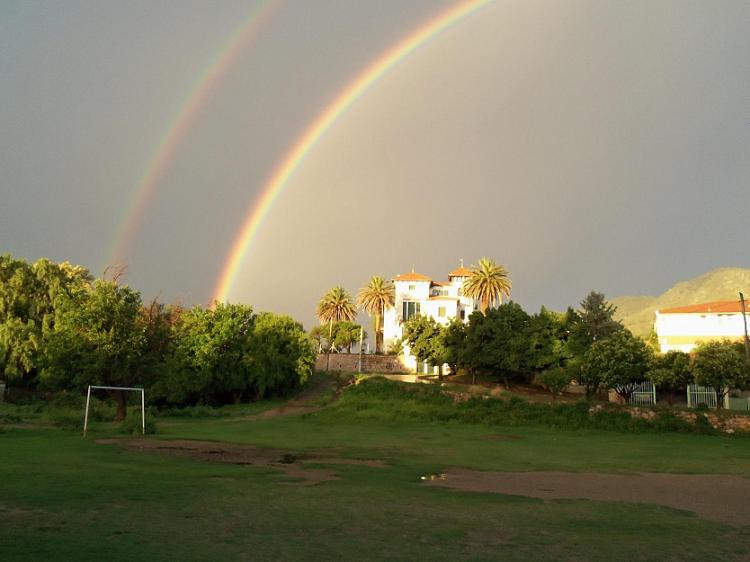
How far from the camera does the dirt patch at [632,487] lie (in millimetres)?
16625

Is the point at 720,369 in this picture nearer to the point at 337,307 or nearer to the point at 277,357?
the point at 277,357

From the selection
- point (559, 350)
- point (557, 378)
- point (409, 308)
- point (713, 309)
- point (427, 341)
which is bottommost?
point (557, 378)

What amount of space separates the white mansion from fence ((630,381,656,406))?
54.8 metres

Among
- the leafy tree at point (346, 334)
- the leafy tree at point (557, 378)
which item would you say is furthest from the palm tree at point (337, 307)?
the leafy tree at point (557, 378)

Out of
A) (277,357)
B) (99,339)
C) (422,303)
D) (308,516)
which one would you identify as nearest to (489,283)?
(422,303)

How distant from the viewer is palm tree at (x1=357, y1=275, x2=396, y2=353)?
116 metres

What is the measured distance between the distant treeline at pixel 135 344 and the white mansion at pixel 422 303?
117 feet

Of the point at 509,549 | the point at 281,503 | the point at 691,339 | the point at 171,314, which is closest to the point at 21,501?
A: the point at 281,503

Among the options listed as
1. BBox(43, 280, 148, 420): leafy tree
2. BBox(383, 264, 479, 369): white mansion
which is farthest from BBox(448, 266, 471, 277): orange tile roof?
BBox(43, 280, 148, 420): leafy tree

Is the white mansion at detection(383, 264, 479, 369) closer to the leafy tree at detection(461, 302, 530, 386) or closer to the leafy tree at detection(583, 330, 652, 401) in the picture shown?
the leafy tree at detection(461, 302, 530, 386)

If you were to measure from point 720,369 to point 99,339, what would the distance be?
45804 mm

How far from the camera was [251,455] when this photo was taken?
86.2 ft

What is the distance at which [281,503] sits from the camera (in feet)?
48.7

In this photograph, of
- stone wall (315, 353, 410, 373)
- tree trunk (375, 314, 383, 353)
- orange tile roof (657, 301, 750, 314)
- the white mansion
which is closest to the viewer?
stone wall (315, 353, 410, 373)
